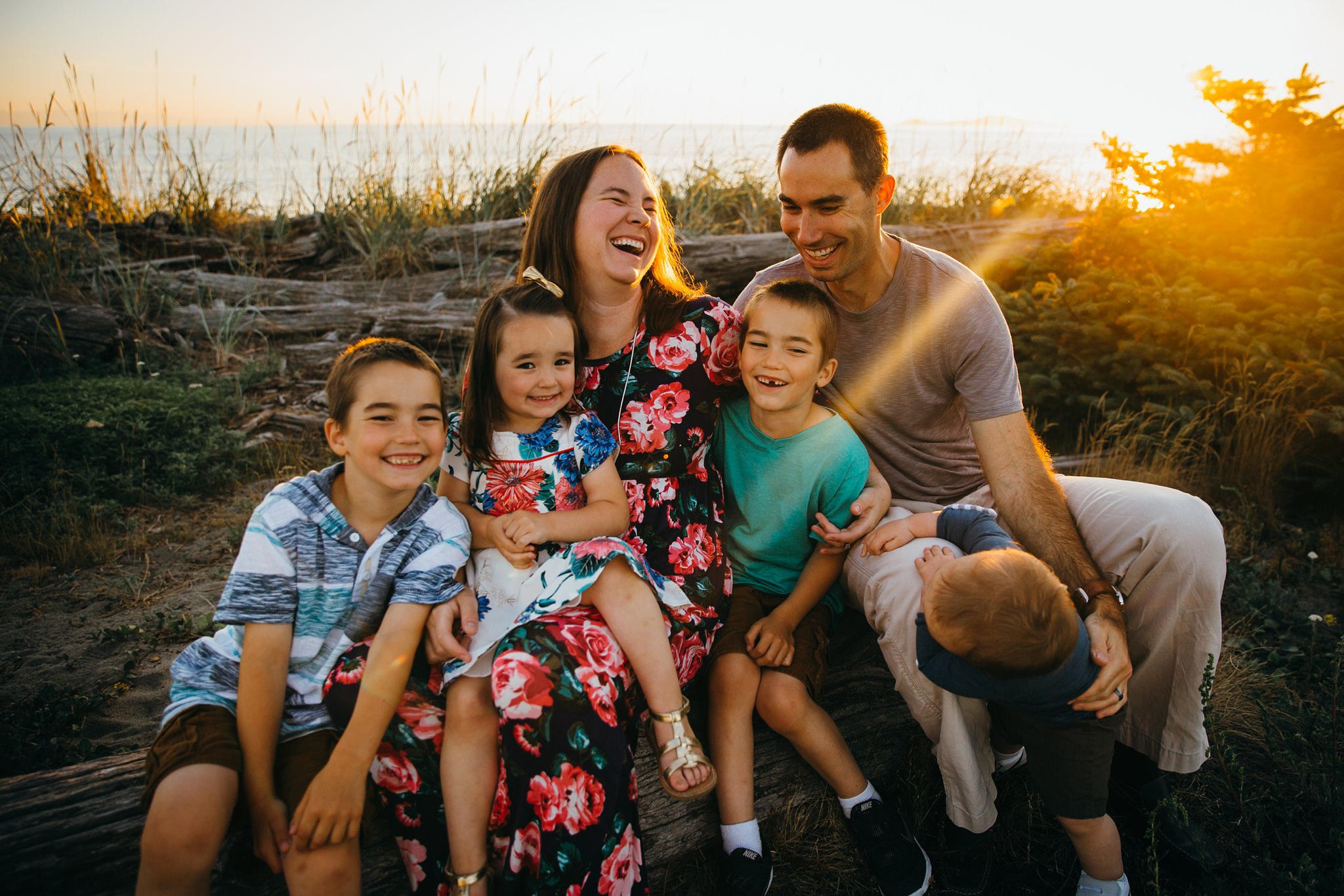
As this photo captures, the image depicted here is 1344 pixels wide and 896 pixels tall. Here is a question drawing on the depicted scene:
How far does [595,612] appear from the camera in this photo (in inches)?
76.1

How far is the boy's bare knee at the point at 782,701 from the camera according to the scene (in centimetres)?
209

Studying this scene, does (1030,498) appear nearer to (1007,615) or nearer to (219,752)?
(1007,615)

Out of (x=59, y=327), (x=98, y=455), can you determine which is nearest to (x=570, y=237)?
(x=98, y=455)

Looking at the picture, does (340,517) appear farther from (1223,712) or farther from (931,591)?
(1223,712)

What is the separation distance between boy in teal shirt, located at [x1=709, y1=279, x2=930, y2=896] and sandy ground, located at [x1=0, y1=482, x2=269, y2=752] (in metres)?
1.91

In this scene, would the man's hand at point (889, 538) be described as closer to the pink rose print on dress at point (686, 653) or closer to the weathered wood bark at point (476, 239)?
the pink rose print on dress at point (686, 653)

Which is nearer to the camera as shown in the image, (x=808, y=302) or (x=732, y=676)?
(x=732, y=676)

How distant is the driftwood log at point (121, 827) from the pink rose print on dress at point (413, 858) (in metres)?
0.03

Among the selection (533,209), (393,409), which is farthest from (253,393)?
(393,409)

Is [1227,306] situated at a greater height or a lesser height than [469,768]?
greater

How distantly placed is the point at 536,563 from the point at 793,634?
2.62 ft

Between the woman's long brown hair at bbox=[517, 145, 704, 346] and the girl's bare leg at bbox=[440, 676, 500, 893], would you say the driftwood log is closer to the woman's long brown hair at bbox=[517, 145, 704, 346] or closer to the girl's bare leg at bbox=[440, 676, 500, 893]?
the girl's bare leg at bbox=[440, 676, 500, 893]

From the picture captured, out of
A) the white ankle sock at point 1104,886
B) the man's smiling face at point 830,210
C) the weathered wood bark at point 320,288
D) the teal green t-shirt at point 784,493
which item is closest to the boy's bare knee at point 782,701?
the teal green t-shirt at point 784,493

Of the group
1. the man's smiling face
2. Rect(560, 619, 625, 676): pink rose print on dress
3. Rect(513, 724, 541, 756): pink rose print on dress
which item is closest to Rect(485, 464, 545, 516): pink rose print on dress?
Rect(560, 619, 625, 676): pink rose print on dress
